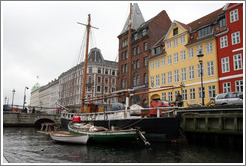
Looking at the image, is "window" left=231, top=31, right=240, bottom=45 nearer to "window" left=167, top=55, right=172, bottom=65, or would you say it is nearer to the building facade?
"window" left=167, top=55, right=172, bottom=65

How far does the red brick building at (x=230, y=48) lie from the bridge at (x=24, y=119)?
3414cm

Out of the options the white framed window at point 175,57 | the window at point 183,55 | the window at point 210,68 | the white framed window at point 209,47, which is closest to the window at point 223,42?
the white framed window at point 209,47

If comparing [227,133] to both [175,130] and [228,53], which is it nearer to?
[175,130]

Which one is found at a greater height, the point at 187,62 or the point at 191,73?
the point at 187,62

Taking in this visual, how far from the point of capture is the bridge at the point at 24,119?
130ft

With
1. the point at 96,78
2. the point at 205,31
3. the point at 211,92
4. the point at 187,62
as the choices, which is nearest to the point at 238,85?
the point at 211,92

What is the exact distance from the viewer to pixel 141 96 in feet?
133

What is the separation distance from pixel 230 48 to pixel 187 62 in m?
7.04

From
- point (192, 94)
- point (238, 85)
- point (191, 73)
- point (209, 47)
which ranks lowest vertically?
point (192, 94)

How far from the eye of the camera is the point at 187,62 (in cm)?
3312

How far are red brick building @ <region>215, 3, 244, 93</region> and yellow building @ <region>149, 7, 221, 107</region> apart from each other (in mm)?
927

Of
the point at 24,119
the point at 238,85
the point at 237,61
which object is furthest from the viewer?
the point at 24,119

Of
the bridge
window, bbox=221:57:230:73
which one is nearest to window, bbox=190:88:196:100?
window, bbox=221:57:230:73

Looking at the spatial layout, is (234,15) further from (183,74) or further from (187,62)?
(183,74)
